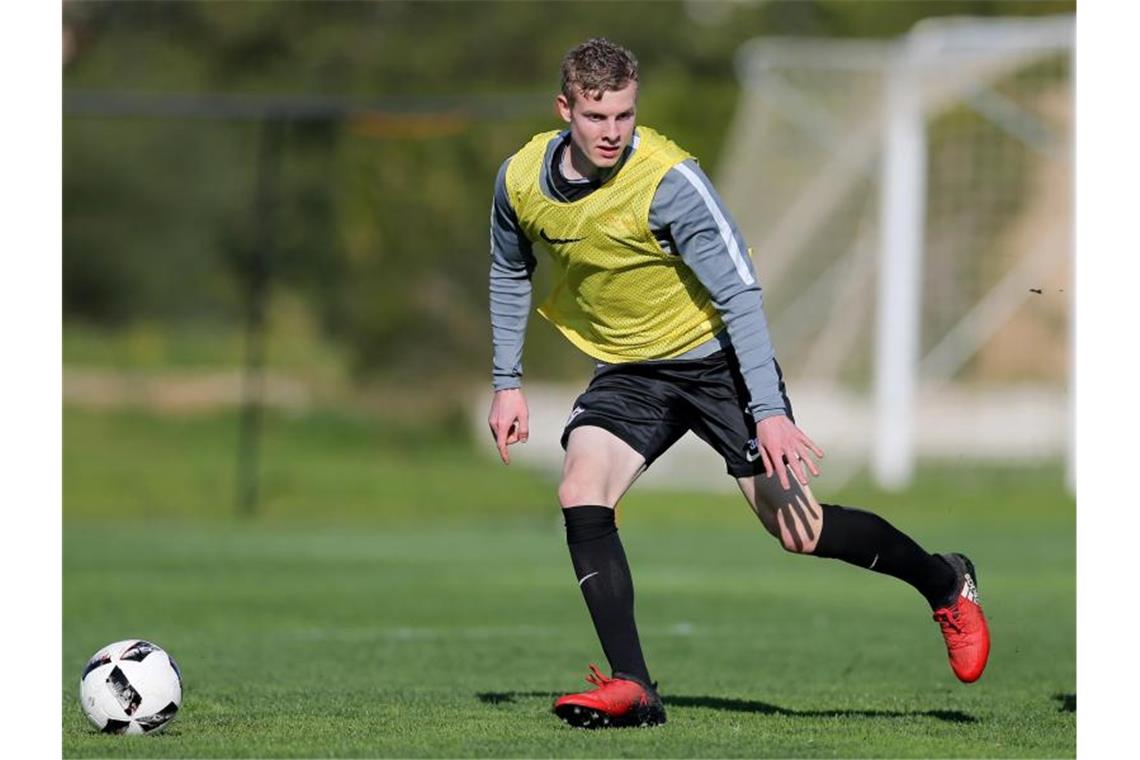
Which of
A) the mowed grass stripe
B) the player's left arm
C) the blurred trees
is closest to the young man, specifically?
the player's left arm

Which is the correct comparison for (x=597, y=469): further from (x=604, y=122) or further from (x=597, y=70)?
(x=597, y=70)

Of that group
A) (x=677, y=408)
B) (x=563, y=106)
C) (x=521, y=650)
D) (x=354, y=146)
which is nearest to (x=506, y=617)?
(x=521, y=650)

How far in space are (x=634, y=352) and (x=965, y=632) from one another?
146cm

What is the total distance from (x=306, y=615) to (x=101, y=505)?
11.5 metres

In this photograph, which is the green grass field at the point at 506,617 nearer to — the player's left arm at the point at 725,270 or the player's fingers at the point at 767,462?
the player's fingers at the point at 767,462

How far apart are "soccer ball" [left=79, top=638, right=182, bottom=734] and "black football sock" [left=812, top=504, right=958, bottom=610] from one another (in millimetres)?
2138

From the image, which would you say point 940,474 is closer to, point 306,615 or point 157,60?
point 306,615

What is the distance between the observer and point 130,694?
6.01 metres

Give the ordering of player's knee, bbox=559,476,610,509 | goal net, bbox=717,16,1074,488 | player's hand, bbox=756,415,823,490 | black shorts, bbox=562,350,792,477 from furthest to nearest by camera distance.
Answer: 1. goal net, bbox=717,16,1074,488
2. black shorts, bbox=562,350,792,477
3. player's knee, bbox=559,476,610,509
4. player's hand, bbox=756,415,823,490

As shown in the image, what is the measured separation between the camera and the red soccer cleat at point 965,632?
6473 mm

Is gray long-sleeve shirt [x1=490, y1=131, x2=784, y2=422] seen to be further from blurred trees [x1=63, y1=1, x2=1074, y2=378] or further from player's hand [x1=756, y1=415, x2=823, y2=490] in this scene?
blurred trees [x1=63, y1=1, x2=1074, y2=378]

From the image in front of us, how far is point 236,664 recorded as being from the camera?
28.7 ft

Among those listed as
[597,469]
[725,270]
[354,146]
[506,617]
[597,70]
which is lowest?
[506,617]

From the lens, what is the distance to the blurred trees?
88.7 feet
